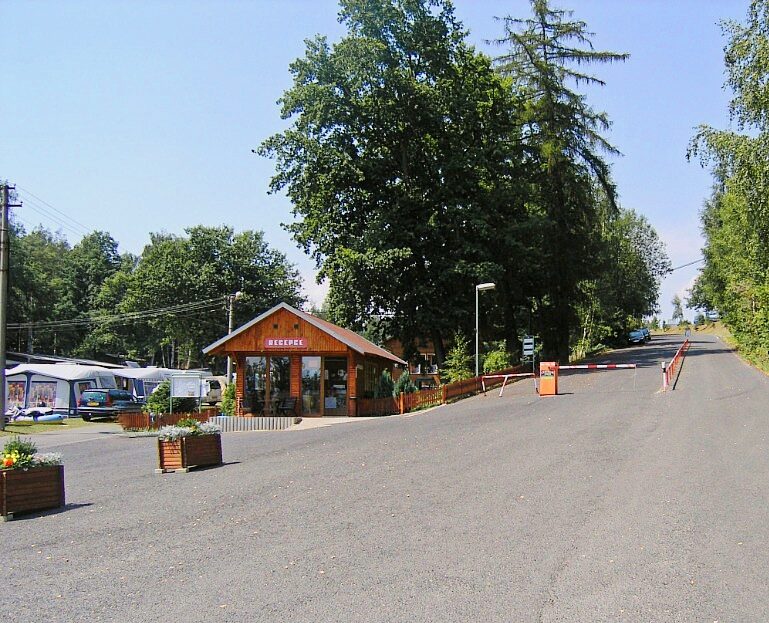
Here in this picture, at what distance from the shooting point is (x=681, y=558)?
733 centimetres

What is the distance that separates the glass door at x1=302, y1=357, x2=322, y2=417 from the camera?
3070 cm

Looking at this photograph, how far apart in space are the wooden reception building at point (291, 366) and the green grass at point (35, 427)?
725 centimetres

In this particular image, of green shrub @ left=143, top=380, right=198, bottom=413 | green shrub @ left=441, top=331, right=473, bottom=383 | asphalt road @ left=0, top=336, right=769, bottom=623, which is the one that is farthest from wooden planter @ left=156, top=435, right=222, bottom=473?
green shrub @ left=441, top=331, right=473, bottom=383

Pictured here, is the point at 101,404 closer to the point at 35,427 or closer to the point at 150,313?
the point at 35,427

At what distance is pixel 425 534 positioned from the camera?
27.5 feet

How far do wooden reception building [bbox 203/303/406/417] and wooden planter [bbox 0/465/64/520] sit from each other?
62.4 ft

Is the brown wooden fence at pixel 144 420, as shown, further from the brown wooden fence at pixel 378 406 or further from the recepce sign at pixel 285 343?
the brown wooden fence at pixel 378 406

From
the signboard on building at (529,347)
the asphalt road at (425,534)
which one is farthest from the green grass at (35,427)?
the signboard on building at (529,347)

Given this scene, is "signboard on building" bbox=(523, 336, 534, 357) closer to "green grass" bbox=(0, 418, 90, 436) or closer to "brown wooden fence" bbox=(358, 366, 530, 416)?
"brown wooden fence" bbox=(358, 366, 530, 416)

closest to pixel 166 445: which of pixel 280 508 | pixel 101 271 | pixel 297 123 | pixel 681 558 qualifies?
pixel 280 508

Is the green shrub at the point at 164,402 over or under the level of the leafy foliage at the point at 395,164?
under

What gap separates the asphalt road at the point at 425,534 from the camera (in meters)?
6.29

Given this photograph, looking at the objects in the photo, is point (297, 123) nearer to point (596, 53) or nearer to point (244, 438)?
point (596, 53)

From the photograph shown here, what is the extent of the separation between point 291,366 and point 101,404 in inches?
453
